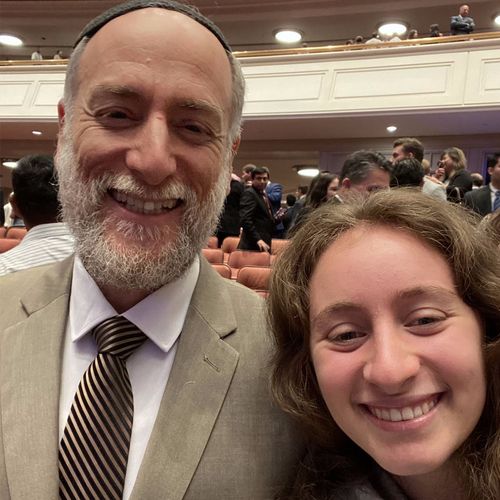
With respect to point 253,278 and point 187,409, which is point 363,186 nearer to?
point 253,278

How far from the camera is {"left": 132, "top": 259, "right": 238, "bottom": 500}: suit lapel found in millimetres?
872

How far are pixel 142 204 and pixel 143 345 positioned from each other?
0.88ft

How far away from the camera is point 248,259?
428 cm

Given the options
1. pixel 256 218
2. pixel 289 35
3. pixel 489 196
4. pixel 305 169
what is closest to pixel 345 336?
pixel 489 196

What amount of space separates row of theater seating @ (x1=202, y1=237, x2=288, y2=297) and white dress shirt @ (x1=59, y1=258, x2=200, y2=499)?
3.43ft

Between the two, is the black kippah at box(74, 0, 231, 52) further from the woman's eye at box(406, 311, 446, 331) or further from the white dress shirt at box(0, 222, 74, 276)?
the white dress shirt at box(0, 222, 74, 276)

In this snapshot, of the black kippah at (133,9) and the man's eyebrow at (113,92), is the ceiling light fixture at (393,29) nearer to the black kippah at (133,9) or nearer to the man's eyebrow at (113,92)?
the black kippah at (133,9)

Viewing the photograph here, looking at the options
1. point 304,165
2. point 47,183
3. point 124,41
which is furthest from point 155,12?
point 304,165

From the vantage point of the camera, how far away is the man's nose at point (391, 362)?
2.62 ft

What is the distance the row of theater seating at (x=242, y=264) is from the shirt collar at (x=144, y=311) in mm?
1024

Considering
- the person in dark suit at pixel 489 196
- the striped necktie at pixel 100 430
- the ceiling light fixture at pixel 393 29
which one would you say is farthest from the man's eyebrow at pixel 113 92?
the ceiling light fixture at pixel 393 29

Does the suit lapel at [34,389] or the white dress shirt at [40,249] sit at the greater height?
the white dress shirt at [40,249]

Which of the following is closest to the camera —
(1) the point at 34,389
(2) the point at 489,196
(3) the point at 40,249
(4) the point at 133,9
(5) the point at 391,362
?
(5) the point at 391,362

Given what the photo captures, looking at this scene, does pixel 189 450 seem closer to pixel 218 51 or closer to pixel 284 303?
pixel 284 303
